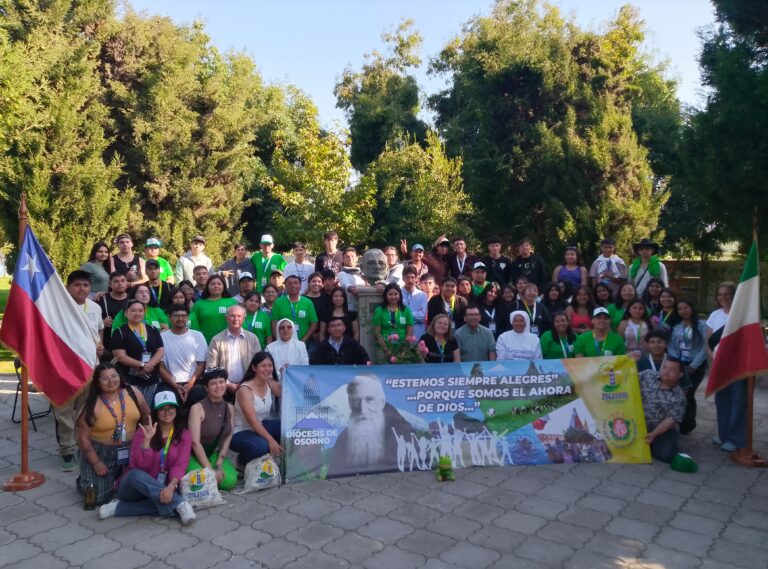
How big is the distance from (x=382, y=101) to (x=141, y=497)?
26843 millimetres

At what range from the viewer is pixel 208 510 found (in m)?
5.40

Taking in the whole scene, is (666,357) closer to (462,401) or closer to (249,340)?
(462,401)

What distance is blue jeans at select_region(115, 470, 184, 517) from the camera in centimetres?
521

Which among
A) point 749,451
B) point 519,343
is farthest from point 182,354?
point 749,451

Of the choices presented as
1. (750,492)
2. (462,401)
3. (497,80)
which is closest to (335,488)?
(462,401)

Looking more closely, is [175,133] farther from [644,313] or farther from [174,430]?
[644,313]

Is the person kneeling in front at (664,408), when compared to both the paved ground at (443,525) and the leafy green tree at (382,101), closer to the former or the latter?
the paved ground at (443,525)

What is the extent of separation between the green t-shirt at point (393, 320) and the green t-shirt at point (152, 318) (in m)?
2.49

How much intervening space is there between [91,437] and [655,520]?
4.93 m

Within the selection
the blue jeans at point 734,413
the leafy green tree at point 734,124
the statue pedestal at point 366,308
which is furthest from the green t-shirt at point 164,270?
the leafy green tree at point 734,124

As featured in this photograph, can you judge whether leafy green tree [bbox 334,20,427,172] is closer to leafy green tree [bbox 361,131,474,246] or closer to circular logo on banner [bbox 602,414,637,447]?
leafy green tree [bbox 361,131,474,246]

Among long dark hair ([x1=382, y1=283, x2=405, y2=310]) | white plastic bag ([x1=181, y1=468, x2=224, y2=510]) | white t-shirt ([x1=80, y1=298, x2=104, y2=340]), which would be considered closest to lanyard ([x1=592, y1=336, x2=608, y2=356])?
long dark hair ([x1=382, y1=283, x2=405, y2=310])

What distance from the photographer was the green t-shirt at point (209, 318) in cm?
754

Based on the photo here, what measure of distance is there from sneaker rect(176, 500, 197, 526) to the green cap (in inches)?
184
